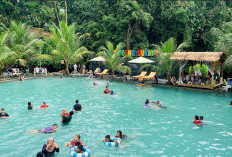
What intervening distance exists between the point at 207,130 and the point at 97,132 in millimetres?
4985

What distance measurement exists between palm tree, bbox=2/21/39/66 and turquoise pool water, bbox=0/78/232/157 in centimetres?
919

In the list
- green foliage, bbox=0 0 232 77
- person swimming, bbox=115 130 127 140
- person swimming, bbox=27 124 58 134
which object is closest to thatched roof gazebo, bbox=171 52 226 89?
green foliage, bbox=0 0 232 77

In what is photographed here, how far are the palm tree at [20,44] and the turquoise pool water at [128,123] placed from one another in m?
9.19

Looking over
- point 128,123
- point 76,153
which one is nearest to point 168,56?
point 128,123

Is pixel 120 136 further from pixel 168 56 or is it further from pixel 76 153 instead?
pixel 168 56

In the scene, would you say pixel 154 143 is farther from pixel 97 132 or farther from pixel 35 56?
pixel 35 56

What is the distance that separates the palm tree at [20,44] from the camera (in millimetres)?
26328

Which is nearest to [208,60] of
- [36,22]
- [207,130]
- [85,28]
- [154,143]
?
[207,130]

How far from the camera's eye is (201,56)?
60.2 ft

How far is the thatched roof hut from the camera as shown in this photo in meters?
17.7

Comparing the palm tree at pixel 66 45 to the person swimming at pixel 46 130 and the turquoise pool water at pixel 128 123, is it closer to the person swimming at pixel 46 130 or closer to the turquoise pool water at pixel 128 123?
the turquoise pool water at pixel 128 123

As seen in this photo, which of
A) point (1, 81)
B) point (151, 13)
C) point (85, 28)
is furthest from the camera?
point (85, 28)

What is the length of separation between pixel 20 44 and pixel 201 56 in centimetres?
2057

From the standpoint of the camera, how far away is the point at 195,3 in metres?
27.0
